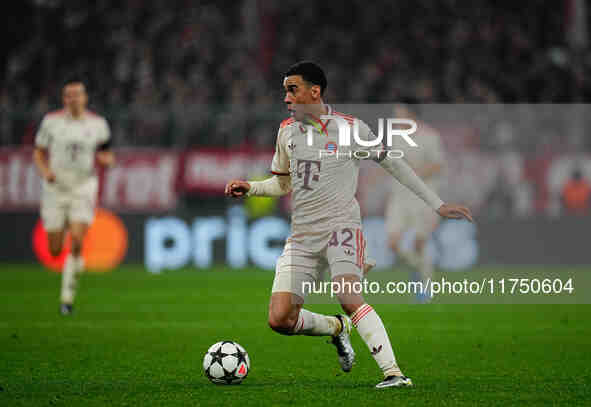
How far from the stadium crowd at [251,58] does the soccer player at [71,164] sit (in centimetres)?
612

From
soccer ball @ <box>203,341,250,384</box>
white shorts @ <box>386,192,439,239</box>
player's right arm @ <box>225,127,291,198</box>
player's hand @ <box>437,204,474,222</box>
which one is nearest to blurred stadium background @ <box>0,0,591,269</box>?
white shorts @ <box>386,192,439,239</box>

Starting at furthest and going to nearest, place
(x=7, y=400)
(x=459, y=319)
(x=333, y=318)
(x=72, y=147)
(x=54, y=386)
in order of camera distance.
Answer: (x=72, y=147) < (x=459, y=319) < (x=333, y=318) < (x=54, y=386) < (x=7, y=400)

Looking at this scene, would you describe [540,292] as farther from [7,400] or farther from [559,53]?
[7,400]

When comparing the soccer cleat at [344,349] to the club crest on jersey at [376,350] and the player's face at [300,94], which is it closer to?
the club crest on jersey at [376,350]

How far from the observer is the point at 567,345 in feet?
30.4

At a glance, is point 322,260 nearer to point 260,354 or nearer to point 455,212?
point 455,212

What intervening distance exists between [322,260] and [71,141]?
6.41 m

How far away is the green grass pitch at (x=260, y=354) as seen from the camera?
21.6ft

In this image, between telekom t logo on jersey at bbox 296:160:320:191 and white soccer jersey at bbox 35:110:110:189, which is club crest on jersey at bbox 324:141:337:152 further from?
white soccer jersey at bbox 35:110:110:189

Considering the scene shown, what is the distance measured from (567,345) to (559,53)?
14048mm

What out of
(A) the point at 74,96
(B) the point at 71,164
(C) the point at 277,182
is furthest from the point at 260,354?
(A) the point at 74,96

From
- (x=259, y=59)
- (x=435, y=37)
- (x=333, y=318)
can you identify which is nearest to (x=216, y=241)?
(x=259, y=59)

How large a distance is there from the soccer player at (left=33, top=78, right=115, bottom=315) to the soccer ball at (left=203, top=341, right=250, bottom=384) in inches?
215

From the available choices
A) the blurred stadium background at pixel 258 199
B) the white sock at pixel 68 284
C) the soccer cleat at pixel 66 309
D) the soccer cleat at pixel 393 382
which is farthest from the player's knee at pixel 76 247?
the soccer cleat at pixel 393 382
